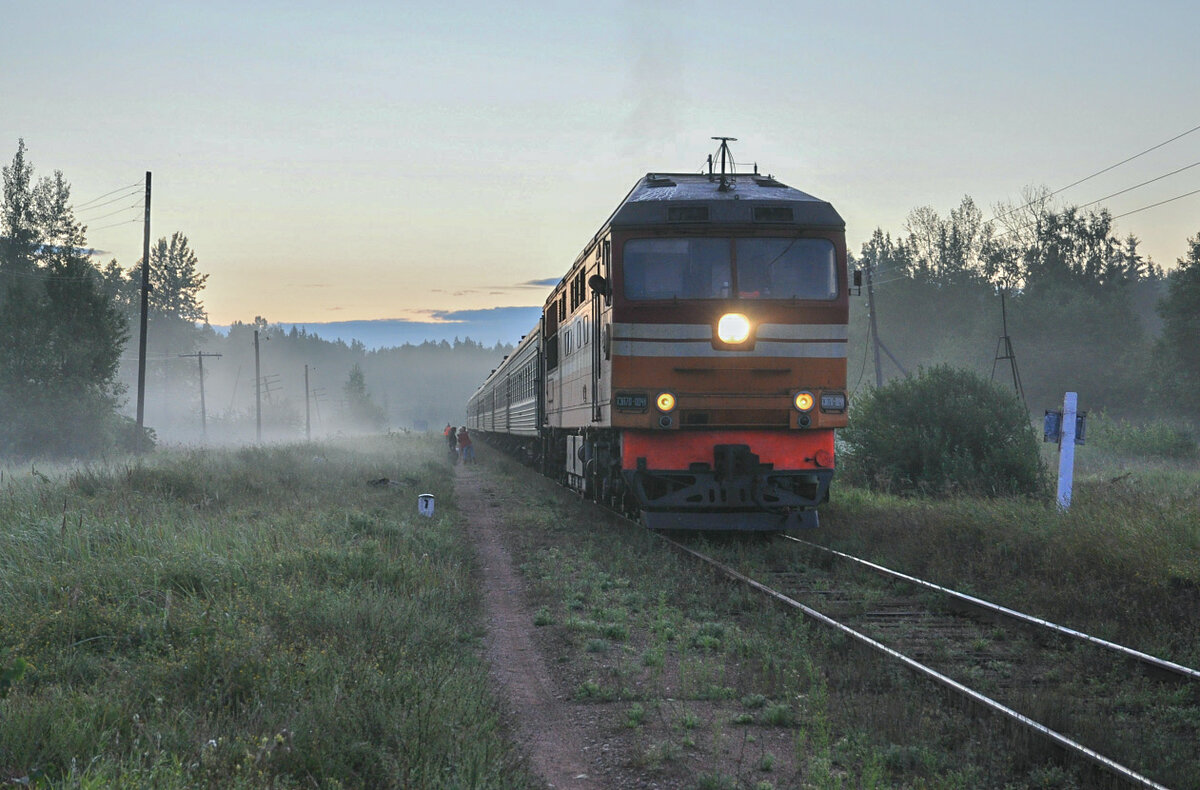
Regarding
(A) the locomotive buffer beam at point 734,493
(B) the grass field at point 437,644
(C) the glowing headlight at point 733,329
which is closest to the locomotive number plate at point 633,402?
(A) the locomotive buffer beam at point 734,493

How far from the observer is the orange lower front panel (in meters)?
11.3

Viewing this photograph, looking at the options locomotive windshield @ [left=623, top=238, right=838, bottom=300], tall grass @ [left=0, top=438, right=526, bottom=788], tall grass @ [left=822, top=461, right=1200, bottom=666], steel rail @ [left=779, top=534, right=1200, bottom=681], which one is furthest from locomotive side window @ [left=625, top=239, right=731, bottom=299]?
tall grass @ [left=0, top=438, right=526, bottom=788]

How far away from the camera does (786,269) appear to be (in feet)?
37.3

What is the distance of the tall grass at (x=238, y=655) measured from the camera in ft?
13.5

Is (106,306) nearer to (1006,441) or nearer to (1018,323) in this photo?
(1006,441)

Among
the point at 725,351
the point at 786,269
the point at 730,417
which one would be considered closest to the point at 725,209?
the point at 786,269

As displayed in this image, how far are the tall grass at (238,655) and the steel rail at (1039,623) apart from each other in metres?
4.11

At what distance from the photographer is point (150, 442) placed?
4203cm

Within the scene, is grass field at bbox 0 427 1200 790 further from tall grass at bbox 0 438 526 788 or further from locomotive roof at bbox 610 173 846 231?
locomotive roof at bbox 610 173 846 231

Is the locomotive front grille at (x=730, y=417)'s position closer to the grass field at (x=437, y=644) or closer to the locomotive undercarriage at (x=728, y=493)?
the locomotive undercarriage at (x=728, y=493)

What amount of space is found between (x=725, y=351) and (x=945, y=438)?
8245mm

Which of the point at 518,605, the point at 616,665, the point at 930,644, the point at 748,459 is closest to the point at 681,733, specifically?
the point at 616,665

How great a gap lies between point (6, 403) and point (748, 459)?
136 feet

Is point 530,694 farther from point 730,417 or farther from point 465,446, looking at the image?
point 465,446
